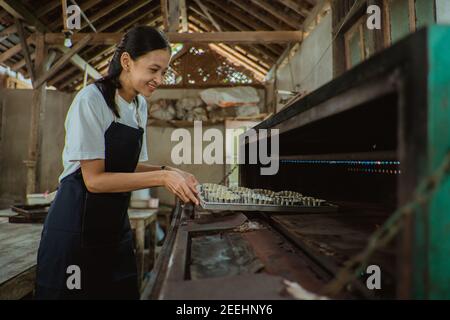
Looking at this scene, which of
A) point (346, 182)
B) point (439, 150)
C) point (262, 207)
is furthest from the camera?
point (346, 182)

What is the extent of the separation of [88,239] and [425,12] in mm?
3482

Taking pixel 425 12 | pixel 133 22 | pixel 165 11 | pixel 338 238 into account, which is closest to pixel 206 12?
pixel 133 22

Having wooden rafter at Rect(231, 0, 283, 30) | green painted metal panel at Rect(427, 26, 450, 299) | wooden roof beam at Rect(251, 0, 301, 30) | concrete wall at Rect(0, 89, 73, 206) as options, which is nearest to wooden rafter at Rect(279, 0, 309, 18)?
wooden roof beam at Rect(251, 0, 301, 30)

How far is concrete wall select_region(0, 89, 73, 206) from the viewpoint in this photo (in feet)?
29.0

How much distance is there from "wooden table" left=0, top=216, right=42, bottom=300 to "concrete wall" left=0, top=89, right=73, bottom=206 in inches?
267

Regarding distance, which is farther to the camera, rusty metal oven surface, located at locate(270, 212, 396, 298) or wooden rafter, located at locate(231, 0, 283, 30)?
wooden rafter, located at locate(231, 0, 283, 30)

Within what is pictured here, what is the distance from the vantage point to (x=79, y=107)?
1.47 meters

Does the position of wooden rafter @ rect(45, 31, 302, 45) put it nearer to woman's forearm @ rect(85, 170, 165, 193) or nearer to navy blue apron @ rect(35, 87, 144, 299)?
navy blue apron @ rect(35, 87, 144, 299)

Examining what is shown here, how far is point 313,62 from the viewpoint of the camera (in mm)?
5723

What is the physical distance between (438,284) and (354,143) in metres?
1.64

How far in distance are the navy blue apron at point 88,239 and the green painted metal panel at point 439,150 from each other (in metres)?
1.44

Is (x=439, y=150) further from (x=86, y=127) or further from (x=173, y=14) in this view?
(x=173, y=14)
